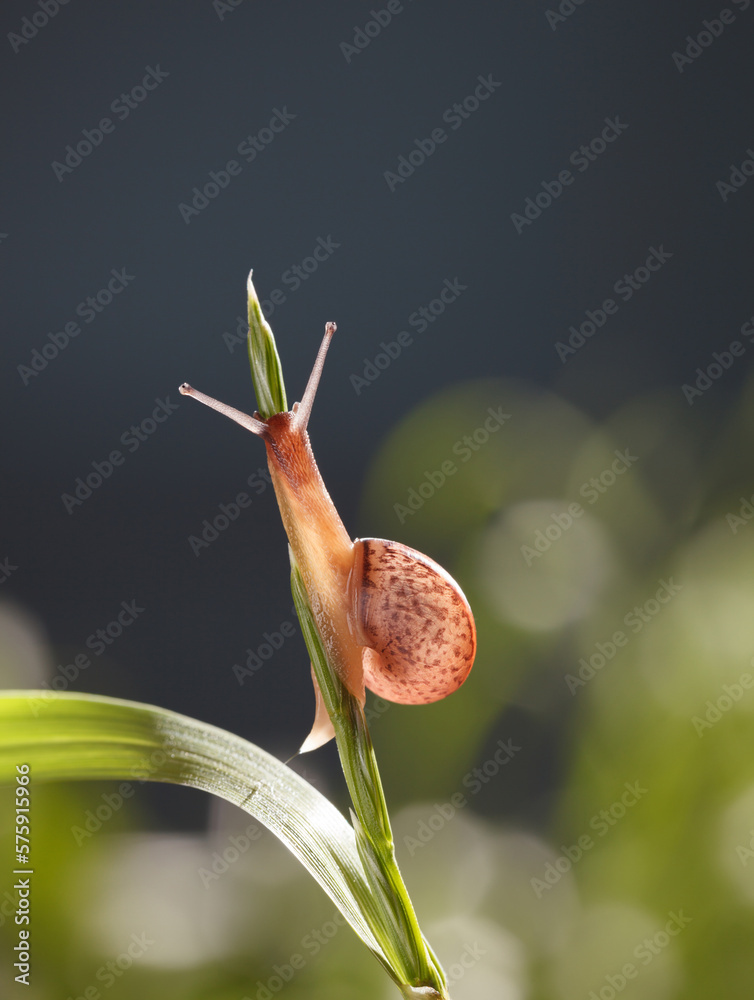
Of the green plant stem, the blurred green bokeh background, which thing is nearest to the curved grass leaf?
the green plant stem

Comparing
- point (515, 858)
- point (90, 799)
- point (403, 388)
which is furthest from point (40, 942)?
point (403, 388)

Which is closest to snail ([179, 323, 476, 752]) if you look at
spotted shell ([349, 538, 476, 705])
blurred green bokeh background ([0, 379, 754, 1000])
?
Answer: spotted shell ([349, 538, 476, 705])

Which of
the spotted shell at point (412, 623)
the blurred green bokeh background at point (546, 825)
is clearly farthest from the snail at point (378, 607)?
the blurred green bokeh background at point (546, 825)

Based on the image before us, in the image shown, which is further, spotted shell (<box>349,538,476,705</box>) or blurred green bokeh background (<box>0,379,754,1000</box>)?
blurred green bokeh background (<box>0,379,754,1000</box>)

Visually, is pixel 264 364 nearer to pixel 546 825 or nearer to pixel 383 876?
pixel 383 876

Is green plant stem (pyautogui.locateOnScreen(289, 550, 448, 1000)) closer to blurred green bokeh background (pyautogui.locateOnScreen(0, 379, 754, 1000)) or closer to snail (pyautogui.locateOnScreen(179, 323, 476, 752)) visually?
snail (pyautogui.locateOnScreen(179, 323, 476, 752))

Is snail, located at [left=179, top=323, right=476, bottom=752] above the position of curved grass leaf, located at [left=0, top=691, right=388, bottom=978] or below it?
above

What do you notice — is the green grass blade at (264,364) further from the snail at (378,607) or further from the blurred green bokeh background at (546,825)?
the blurred green bokeh background at (546,825)
